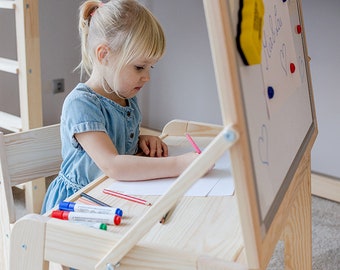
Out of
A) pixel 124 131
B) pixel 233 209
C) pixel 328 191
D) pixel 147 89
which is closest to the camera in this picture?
pixel 233 209

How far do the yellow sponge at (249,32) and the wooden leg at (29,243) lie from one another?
0.38 m

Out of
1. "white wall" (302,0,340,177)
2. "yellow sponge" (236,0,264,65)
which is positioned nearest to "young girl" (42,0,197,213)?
"yellow sponge" (236,0,264,65)

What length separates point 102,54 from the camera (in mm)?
1108

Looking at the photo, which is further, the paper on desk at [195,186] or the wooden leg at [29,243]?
the paper on desk at [195,186]

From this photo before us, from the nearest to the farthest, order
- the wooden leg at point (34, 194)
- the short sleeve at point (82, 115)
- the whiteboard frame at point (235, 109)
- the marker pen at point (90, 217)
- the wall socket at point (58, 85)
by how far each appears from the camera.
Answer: the whiteboard frame at point (235, 109)
the marker pen at point (90, 217)
the short sleeve at point (82, 115)
the wooden leg at point (34, 194)
the wall socket at point (58, 85)

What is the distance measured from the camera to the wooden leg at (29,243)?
75 centimetres

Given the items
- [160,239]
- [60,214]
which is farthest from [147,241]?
[60,214]

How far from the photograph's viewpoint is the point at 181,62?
8.48 feet

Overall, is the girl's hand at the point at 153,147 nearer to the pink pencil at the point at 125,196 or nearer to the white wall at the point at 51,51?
the pink pencil at the point at 125,196

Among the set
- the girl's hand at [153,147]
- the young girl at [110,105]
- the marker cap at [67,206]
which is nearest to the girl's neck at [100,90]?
the young girl at [110,105]

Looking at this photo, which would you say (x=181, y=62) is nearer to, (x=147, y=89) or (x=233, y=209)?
(x=147, y=89)

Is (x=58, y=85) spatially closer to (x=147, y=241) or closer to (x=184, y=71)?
(x=184, y=71)

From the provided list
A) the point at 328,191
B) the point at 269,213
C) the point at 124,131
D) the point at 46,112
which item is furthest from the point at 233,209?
the point at 46,112

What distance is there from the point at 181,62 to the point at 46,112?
764 millimetres
